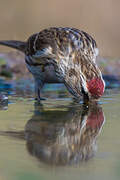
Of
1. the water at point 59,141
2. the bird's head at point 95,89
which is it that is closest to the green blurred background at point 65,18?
the bird's head at point 95,89

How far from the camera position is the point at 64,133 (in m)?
3.86

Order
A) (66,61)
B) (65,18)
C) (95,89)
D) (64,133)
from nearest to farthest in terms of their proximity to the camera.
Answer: (64,133), (95,89), (66,61), (65,18)

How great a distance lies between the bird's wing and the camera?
5973 millimetres

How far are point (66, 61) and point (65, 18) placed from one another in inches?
165

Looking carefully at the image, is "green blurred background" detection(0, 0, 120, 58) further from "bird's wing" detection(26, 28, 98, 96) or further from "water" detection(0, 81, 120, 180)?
"water" detection(0, 81, 120, 180)

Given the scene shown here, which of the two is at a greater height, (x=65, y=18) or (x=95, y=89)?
(x=65, y=18)

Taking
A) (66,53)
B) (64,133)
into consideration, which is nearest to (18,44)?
(66,53)

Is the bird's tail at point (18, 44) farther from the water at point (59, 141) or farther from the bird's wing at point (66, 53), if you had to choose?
the water at point (59, 141)

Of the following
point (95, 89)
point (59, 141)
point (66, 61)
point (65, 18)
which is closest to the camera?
point (59, 141)

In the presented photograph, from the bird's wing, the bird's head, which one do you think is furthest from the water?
the bird's wing

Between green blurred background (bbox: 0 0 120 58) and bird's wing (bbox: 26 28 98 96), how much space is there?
10.1 ft

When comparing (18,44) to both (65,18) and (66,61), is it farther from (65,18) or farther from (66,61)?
(65,18)

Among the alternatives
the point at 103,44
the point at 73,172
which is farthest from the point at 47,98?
the point at 103,44

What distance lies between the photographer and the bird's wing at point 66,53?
597cm
